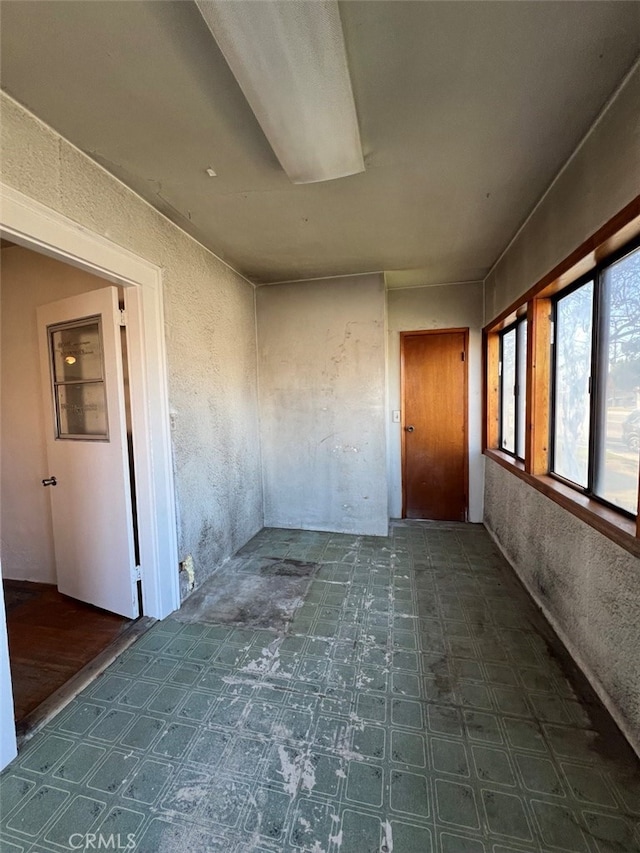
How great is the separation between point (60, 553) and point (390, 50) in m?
3.13

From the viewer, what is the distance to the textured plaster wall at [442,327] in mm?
3580

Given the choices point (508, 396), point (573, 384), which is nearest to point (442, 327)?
point (508, 396)

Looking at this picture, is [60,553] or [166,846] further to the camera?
[60,553]

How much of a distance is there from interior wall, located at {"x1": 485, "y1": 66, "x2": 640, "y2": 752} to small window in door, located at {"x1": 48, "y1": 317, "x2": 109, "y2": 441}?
2595mm

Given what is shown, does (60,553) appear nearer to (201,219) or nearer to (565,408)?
(201,219)

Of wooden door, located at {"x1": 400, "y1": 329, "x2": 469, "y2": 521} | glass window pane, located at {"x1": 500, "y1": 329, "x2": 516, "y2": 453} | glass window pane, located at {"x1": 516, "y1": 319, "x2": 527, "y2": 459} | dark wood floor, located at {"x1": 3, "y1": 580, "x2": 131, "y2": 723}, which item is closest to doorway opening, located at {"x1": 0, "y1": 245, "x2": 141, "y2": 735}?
dark wood floor, located at {"x1": 3, "y1": 580, "x2": 131, "y2": 723}

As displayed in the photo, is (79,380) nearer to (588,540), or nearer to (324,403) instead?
(324,403)

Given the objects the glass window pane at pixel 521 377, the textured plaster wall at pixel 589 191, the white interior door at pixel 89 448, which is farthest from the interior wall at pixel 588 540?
the white interior door at pixel 89 448

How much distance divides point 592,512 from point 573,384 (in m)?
0.81

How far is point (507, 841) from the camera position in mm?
1039

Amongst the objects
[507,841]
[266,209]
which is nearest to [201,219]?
[266,209]

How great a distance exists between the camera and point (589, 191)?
5.06ft

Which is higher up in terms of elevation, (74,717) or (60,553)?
(60,553)

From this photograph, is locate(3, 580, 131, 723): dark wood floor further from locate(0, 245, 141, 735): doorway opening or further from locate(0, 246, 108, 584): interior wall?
locate(0, 246, 108, 584): interior wall
